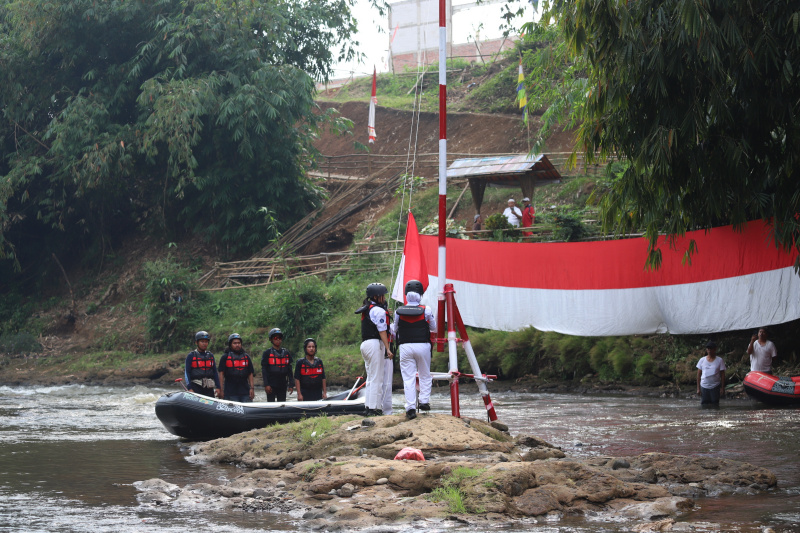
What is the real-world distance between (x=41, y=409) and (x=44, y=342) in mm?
11215

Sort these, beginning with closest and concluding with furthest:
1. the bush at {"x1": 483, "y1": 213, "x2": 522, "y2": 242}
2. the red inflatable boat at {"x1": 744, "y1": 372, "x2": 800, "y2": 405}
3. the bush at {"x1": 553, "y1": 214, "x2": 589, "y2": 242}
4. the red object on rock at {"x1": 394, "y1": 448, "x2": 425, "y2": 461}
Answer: the red object on rock at {"x1": 394, "y1": 448, "x2": 425, "y2": 461}
the red inflatable boat at {"x1": 744, "y1": 372, "x2": 800, "y2": 405}
the bush at {"x1": 553, "y1": 214, "x2": 589, "y2": 242}
the bush at {"x1": 483, "y1": 213, "x2": 522, "y2": 242}

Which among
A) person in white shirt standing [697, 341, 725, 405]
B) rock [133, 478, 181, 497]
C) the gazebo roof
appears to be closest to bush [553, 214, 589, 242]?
the gazebo roof

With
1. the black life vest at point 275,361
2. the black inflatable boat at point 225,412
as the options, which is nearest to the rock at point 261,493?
the black inflatable boat at point 225,412

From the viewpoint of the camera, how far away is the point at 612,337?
17656 mm

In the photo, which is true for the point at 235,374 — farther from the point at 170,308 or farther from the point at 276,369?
the point at 170,308

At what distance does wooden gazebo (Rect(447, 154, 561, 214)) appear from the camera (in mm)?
23906

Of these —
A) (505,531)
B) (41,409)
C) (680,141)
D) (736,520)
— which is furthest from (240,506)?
(41,409)

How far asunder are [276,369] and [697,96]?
7.34 m

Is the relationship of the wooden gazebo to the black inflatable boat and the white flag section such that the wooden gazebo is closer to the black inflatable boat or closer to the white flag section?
the white flag section

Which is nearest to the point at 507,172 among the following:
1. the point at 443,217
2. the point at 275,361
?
the point at 275,361

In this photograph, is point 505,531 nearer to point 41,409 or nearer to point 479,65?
point 41,409

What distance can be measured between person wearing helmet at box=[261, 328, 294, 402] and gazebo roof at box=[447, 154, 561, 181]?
12472 millimetres

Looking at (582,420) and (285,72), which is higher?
(285,72)

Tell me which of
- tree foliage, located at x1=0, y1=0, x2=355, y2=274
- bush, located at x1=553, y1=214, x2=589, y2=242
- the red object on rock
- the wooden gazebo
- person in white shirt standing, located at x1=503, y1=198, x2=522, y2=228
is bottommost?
the red object on rock
